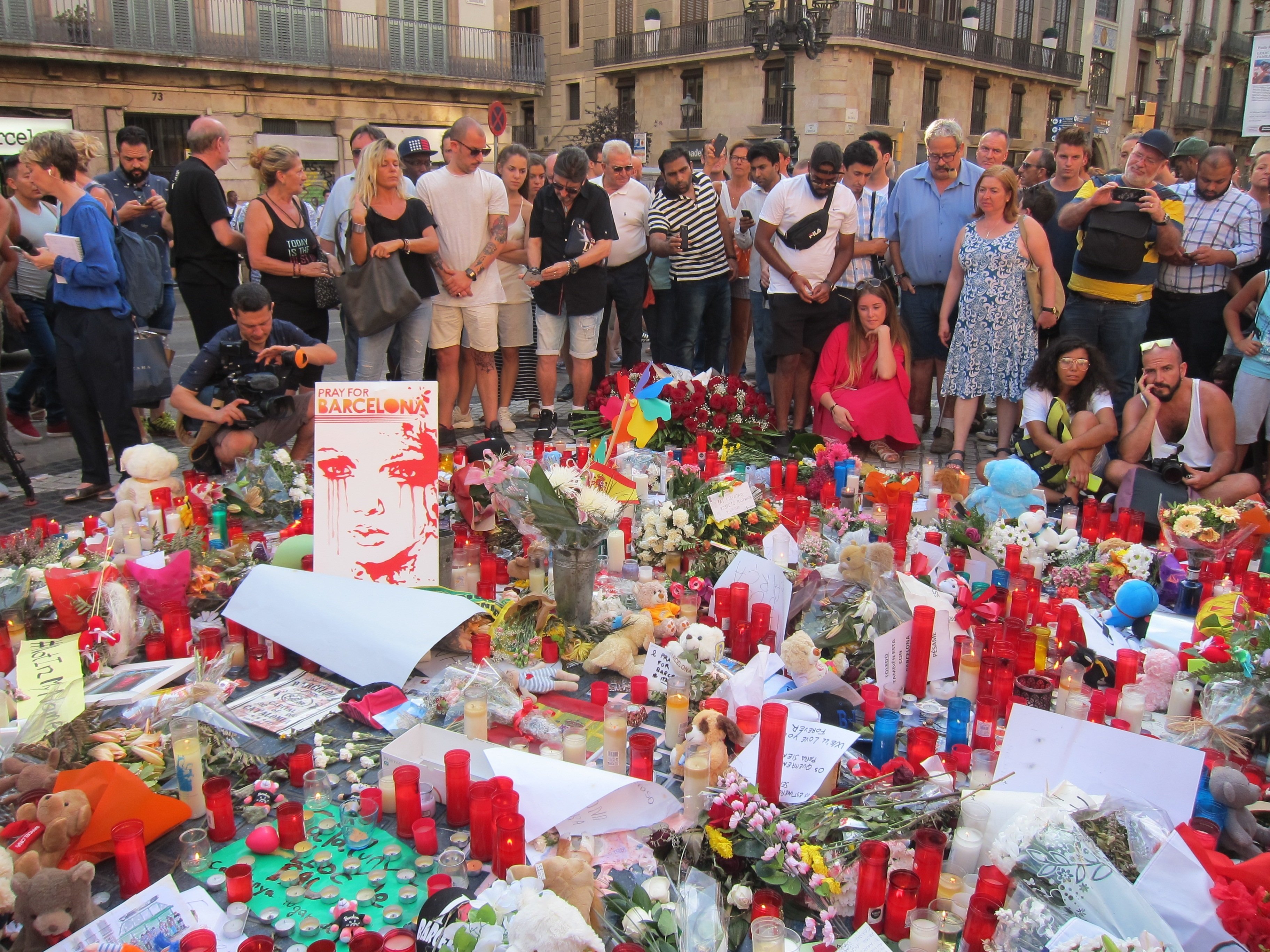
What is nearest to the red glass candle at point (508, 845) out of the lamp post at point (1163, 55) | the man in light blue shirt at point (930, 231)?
the man in light blue shirt at point (930, 231)

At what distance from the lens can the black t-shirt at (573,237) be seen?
592 cm

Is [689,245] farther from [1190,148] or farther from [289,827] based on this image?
[289,827]

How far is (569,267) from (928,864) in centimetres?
461

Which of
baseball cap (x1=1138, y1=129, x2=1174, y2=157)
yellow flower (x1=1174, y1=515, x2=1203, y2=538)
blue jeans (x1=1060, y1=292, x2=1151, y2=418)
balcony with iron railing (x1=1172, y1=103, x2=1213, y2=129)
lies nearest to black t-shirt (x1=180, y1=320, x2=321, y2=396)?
yellow flower (x1=1174, y1=515, x2=1203, y2=538)

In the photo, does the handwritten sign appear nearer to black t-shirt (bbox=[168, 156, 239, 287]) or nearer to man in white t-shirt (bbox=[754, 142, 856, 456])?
man in white t-shirt (bbox=[754, 142, 856, 456])

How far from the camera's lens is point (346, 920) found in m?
1.88

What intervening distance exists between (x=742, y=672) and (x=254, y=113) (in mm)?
19073

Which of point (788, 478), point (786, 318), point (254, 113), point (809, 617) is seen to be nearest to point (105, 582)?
point (809, 617)

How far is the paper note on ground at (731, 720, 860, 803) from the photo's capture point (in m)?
2.13

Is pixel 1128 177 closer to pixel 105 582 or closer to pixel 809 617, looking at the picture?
pixel 809 617

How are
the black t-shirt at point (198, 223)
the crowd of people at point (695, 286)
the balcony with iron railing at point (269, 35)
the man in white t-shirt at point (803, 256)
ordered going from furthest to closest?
the balcony with iron railing at point (269, 35) → the man in white t-shirt at point (803, 256) → the black t-shirt at point (198, 223) → the crowd of people at point (695, 286)

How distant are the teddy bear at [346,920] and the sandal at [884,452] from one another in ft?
13.8

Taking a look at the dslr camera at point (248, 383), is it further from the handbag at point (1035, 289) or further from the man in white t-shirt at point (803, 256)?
the handbag at point (1035, 289)

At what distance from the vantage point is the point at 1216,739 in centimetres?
236
